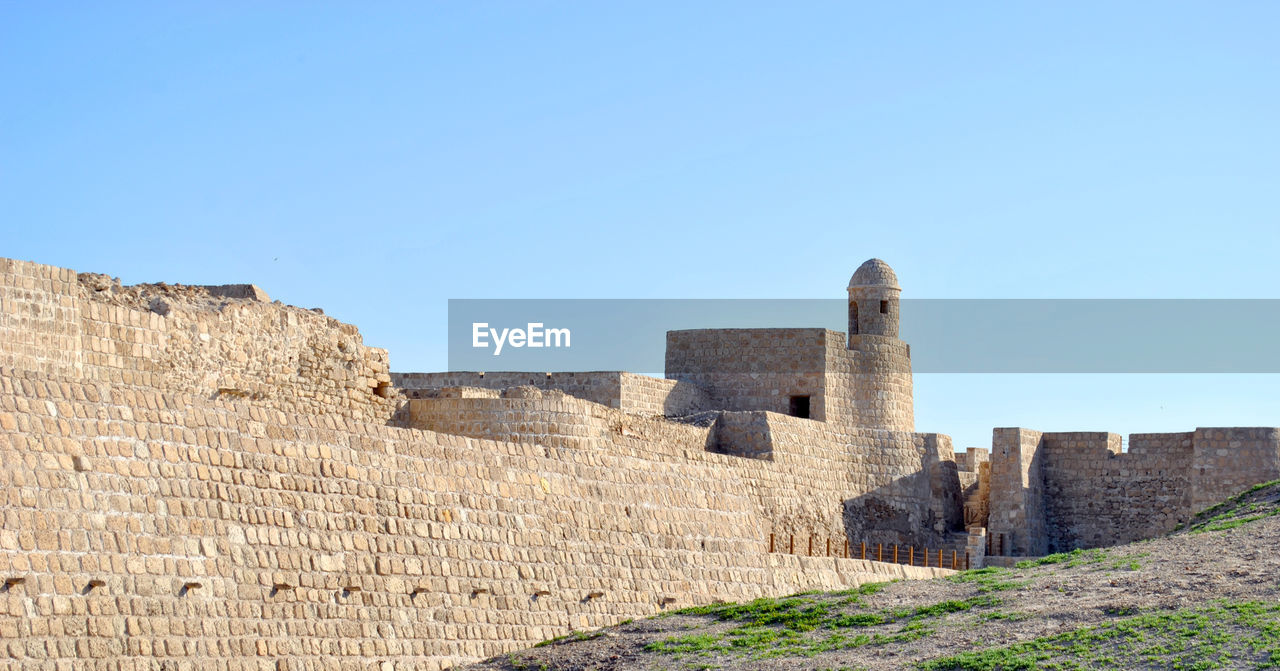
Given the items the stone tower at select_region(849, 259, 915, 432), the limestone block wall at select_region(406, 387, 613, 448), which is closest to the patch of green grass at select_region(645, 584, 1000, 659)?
the limestone block wall at select_region(406, 387, 613, 448)

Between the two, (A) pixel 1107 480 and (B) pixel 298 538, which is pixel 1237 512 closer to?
(A) pixel 1107 480

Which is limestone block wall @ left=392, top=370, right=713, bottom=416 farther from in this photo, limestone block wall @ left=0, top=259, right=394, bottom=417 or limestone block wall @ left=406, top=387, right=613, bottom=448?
limestone block wall @ left=0, top=259, right=394, bottom=417

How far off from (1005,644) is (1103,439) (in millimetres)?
17999

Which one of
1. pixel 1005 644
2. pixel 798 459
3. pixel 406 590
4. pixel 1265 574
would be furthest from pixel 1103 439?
pixel 406 590

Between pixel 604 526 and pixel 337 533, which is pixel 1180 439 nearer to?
pixel 604 526

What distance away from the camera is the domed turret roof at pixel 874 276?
3753cm

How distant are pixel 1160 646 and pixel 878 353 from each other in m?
18.7

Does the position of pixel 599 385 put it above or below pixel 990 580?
above

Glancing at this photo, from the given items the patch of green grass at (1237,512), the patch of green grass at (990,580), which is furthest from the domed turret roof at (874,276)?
the patch of green grass at (990,580)

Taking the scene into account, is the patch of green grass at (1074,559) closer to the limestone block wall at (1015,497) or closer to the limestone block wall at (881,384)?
the limestone block wall at (1015,497)

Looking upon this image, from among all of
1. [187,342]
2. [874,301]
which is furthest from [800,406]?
[187,342]

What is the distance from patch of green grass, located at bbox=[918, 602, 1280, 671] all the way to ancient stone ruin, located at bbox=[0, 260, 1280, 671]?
5.77m

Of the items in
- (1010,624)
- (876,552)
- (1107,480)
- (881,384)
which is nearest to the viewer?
(1010,624)

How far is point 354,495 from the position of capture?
19.9 m
